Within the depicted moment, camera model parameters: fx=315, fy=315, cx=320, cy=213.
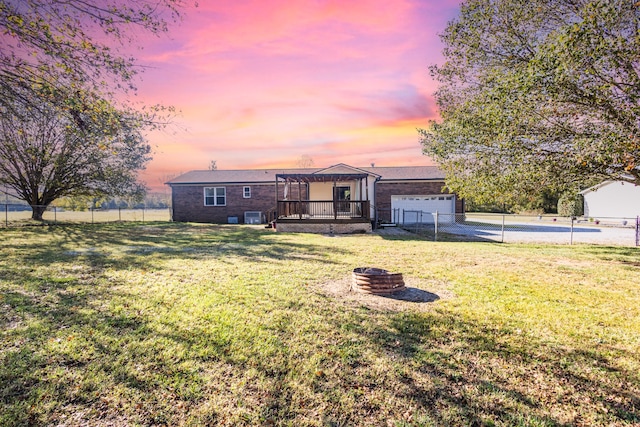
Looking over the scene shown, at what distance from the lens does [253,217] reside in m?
23.8

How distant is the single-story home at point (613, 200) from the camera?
26234 mm

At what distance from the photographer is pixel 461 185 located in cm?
1073

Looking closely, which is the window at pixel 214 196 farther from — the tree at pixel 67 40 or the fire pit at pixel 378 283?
the fire pit at pixel 378 283

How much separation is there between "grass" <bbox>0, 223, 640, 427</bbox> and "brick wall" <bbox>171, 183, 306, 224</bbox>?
17.4 meters

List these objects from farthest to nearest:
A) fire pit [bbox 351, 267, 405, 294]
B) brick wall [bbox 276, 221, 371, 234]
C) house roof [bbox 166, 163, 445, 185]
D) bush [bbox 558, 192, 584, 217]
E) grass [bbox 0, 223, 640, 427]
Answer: bush [bbox 558, 192, 584, 217] → house roof [bbox 166, 163, 445, 185] → brick wall [bbox 276, 221, 371, 234] → fire pit [bbox 351, 267, 405, 294] → grass [bbox 0, 223, 640, 427]

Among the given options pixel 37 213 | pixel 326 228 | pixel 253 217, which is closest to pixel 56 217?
pixel 37 213

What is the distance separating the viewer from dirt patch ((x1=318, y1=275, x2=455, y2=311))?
488 centimetres

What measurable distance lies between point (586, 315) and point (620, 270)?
4.77 m

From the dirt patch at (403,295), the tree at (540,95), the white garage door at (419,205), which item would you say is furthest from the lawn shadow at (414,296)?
the white garage door at (419,205)

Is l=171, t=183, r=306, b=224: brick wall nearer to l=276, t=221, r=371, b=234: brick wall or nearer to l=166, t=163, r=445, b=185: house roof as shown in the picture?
l=166, t=163, r=445, b=185: house roof

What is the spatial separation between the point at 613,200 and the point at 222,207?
3366 cm

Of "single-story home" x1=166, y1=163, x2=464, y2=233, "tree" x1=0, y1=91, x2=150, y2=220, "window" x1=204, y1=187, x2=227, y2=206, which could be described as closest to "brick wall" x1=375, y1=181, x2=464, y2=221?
"single-story home" x1=166, y1=163, x2=464, y2=233

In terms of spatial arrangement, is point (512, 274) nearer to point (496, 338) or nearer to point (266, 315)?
point (496, 338)

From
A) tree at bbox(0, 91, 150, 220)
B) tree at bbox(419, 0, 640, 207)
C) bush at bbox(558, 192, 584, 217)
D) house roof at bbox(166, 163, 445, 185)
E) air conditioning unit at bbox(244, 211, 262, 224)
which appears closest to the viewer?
tree at bbox(419, 0, 640, 207)
